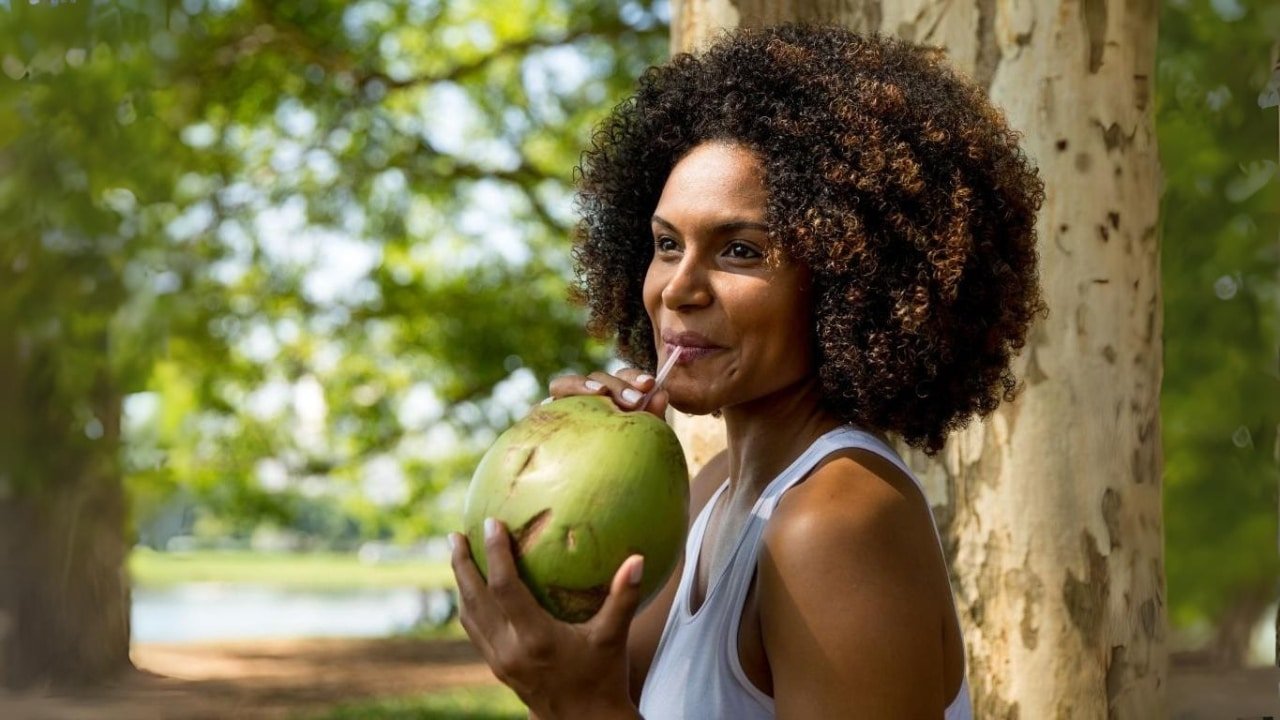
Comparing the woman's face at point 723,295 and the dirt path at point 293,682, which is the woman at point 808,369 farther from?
the dirt path at point 293,682

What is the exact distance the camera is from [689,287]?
194 cm

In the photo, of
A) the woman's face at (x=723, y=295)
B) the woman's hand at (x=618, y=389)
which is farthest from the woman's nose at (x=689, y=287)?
the woman's hand at (x=618, y=389)

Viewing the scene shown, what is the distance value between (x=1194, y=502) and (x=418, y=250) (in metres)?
7.80

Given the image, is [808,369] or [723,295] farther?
[808,369]

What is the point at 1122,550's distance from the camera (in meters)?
3.61

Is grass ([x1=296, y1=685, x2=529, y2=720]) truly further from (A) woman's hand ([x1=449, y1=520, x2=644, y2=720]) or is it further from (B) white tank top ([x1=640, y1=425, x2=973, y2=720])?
(A) woman's hand ([x1=449, y1=520, x2=644, y2=720])

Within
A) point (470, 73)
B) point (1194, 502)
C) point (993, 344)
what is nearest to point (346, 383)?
point (470, 73)

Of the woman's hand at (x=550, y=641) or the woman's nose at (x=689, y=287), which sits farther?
the woman's nose at (x=689, y=287)

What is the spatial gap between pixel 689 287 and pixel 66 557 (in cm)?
1113

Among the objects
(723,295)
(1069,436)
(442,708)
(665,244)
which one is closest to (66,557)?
(442,708)

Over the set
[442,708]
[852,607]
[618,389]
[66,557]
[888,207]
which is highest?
[888,207]

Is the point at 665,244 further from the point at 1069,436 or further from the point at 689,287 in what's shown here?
the point at 1069,436

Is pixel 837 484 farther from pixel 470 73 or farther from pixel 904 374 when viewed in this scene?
pixel 470 73

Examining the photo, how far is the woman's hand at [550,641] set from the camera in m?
1.70
